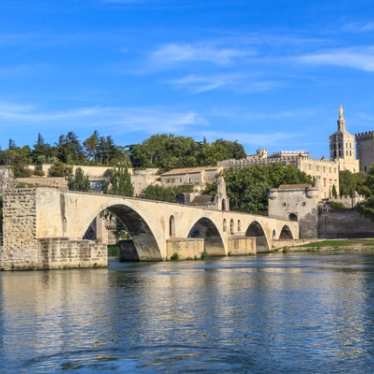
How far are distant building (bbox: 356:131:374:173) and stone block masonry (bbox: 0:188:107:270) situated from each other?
13529cm

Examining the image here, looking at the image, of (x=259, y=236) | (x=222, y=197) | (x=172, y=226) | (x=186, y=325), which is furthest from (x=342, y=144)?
(x=186, y=325)

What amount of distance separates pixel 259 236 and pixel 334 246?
11406mm

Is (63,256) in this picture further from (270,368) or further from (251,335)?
(270,368)

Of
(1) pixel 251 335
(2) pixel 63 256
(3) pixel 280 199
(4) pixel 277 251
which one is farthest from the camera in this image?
(3) pixel 280 199

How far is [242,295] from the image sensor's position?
36.2 meters

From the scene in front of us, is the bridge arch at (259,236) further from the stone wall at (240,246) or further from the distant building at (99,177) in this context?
the distant building at (99,177)

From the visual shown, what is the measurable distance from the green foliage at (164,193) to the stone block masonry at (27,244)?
6718cm

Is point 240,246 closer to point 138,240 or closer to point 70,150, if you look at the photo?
point 138,240

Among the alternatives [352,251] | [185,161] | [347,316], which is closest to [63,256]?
[347,316]

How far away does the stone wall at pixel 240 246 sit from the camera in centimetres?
8756

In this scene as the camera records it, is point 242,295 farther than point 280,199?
No

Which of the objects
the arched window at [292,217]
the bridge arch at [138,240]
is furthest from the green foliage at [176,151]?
the bridge arch at [138,240]

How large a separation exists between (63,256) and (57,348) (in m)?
28.6

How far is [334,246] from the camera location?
94.1 meters
